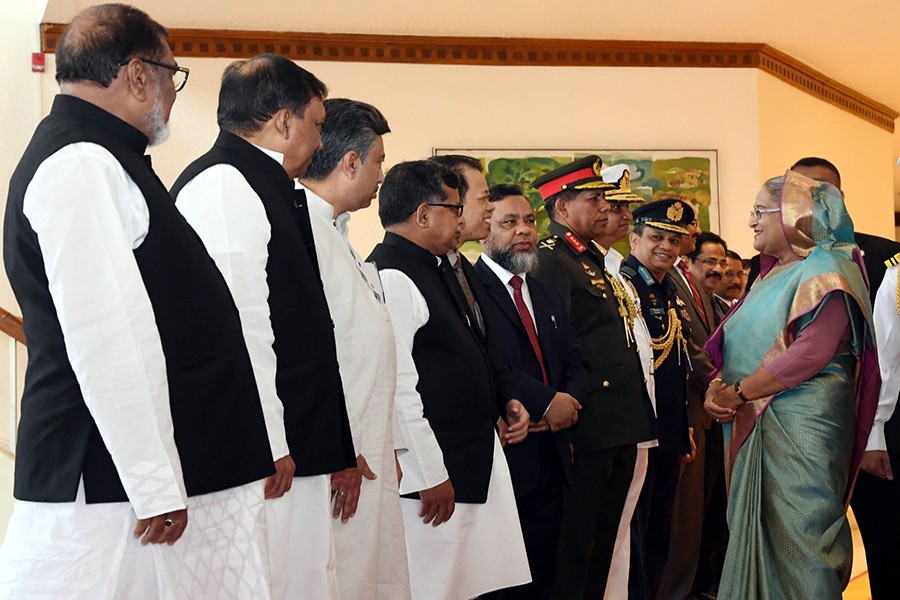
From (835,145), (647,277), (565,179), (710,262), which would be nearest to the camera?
(565,179)

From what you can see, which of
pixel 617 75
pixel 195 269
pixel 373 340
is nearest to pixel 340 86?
pixel 617 75

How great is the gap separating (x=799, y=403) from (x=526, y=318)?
95 cm

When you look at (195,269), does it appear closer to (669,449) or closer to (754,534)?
(754,534)

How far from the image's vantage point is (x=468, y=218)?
12.2ft

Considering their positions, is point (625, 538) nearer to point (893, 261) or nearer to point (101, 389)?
point (893, 261)

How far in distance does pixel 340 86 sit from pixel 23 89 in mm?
1924

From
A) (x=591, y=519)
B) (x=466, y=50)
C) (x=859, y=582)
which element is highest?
(x=466, y=50)

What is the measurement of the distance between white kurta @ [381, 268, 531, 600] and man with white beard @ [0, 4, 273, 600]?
93 centimetres

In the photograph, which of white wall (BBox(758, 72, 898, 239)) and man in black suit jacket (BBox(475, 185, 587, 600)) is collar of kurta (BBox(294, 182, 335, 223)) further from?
white wall (BBox(758, 72, 898, 239))

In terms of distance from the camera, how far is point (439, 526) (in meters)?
3.16

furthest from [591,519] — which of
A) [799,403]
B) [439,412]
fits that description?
[439,412]

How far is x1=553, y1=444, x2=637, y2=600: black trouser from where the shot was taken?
382 cm

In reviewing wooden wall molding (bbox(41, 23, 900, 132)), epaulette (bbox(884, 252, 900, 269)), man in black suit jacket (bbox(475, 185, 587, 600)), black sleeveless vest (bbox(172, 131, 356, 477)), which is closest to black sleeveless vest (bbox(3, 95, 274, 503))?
black sleeveless vest (bbox(172, 131, 356, 477))

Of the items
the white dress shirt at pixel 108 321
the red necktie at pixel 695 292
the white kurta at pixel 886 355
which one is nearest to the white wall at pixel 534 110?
the red necktie at pixel 695 292
